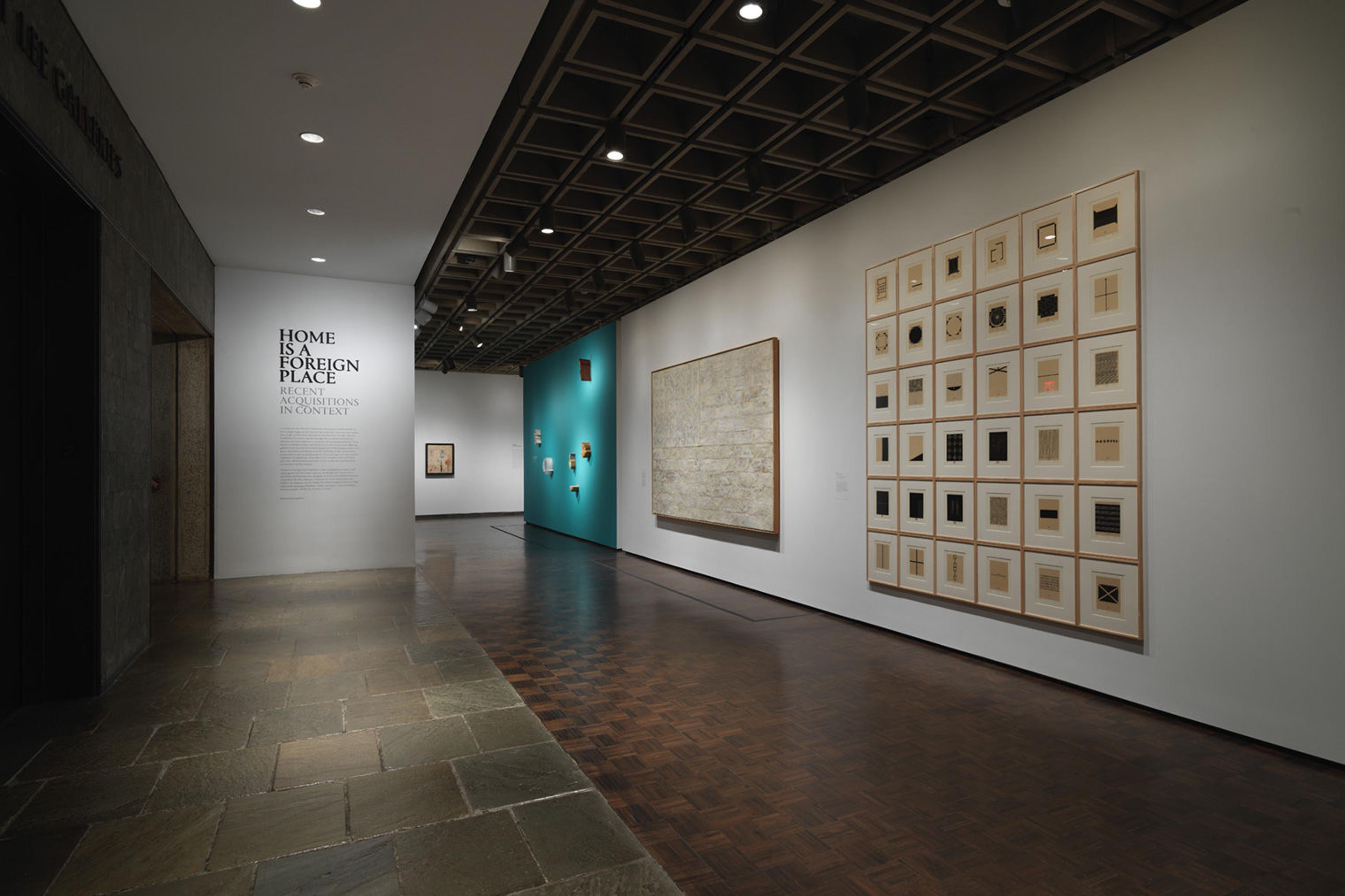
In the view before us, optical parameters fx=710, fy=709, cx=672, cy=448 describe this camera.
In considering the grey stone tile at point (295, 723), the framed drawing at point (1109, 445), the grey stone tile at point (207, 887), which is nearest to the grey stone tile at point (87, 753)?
the grey stone tile at point (295, 723)

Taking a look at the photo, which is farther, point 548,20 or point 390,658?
point 390,658

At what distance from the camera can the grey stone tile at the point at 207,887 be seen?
216cm

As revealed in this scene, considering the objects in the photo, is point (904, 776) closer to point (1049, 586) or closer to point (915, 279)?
point (1049, 586)

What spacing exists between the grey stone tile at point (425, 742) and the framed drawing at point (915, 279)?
13.8 ft

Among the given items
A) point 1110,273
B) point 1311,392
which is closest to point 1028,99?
point 1110,273

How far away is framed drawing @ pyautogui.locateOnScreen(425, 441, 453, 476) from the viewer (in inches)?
Answer: 682

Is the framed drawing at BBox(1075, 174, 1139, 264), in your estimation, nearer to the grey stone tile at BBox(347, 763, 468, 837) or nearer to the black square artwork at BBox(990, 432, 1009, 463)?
the black square artwork at BBox(990, 432, 1009, 463)

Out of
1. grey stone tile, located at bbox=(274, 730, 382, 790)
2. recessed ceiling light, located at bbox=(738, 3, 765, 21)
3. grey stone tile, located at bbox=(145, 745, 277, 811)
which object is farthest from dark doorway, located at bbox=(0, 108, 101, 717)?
recessed ceiling light, located at bbox=(738, 3, 765, 21)

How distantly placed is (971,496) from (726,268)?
419 cm

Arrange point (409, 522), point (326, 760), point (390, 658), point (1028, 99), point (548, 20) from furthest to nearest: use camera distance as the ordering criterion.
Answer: point (409, 522) → point (390, 658) → point (1028, 99) → point (548, 20) → point (326, 760)

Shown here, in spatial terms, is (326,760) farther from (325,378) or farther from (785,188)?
(325,378)

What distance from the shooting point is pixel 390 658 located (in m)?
4.75

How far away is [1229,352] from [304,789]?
4.69m

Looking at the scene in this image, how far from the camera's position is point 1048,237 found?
14.4 feet
